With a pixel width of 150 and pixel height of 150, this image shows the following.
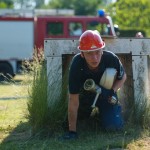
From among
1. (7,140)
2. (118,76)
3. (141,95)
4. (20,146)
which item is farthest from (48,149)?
(141,95)

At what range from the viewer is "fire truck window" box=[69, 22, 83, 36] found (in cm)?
1836

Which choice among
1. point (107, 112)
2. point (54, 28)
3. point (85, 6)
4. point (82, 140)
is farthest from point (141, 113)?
point (85, 6)

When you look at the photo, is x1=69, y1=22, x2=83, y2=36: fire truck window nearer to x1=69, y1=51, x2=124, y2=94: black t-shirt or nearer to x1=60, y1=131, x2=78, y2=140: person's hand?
x1=69, y1=51, x2=124, y2=94: black t-shirt

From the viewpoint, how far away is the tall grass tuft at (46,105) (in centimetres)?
625

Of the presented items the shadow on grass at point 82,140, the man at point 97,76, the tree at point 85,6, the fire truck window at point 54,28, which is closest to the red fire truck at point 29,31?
the fire truck window at point 54,28

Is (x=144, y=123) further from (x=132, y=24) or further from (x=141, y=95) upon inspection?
(x=132, y=24)

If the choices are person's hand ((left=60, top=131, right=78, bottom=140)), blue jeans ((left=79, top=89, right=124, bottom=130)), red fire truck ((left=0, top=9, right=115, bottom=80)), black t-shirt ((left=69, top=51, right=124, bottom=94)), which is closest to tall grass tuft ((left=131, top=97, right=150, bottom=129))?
blue jeans ((left=79, top=89, right=124, bottom=130))

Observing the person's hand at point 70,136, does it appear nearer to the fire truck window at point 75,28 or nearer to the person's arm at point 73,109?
the person's arm at point 73,109

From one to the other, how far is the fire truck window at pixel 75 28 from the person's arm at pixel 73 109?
40.9ft

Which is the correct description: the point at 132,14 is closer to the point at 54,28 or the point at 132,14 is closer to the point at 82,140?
the point at 54,28

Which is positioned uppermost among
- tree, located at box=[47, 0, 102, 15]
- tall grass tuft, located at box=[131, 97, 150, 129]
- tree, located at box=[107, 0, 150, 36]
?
Result: tree, located at box=[47, 0, 102, 15]

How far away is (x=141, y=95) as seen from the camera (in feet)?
21.9

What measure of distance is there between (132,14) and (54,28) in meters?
14.2

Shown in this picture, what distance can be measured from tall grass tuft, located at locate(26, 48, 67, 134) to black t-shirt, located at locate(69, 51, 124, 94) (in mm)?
436
